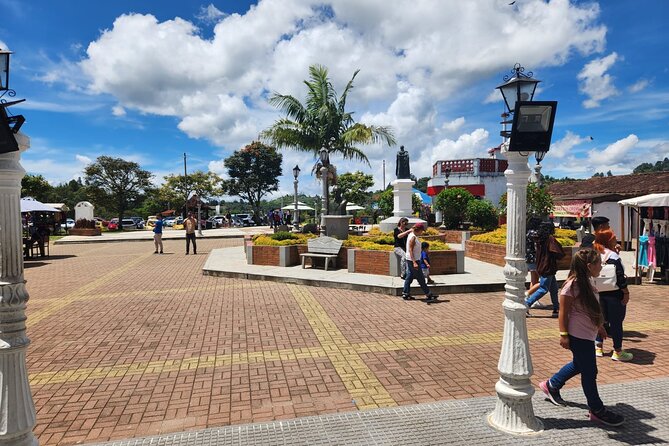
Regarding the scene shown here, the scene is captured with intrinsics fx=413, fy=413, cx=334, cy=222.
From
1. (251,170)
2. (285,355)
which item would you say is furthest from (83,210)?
(285,355)

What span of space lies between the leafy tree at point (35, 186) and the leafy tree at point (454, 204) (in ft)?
120

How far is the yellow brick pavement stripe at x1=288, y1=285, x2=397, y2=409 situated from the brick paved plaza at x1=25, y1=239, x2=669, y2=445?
0.02 meters

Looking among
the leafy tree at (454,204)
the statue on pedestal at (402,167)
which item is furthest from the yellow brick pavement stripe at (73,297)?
the leafy tree at (454,204)

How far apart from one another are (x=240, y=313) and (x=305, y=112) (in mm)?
12973

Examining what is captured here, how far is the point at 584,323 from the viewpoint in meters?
3.54

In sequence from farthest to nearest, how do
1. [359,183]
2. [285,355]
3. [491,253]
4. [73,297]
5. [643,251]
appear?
1. [359,183]
2. [491,253]
3. [643,251]
4. [73,297]
5. [285,355]

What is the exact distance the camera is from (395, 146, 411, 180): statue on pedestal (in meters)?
18.0

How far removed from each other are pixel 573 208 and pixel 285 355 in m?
22.4

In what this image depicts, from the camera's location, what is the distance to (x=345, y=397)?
412 centimetres

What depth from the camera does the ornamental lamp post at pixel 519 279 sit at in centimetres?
343

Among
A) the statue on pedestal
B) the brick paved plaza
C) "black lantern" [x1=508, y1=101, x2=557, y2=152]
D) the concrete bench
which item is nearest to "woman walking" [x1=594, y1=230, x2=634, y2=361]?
the brick paved plaza

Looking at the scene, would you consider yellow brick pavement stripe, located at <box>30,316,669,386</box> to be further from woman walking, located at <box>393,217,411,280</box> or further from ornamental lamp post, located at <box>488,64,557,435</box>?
woman walking, located at <box>393,217,411,280</box>

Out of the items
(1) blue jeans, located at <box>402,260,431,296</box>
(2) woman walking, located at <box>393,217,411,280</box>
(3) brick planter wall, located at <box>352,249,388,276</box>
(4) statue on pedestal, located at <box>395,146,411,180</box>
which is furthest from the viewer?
(4) statue on pedestal, located at <box>395,146,411,180</box>

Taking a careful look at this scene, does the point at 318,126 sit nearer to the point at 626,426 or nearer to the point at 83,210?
the point at 626,426
